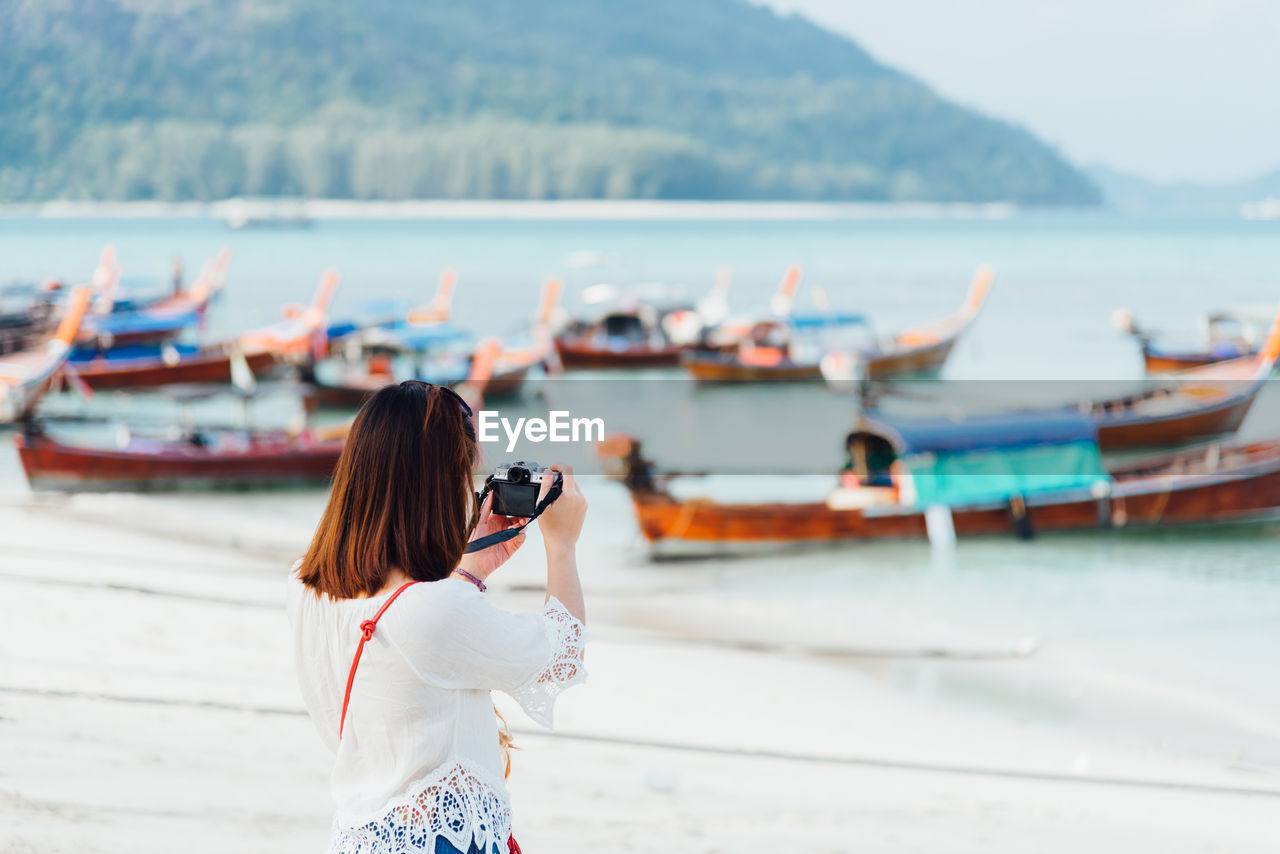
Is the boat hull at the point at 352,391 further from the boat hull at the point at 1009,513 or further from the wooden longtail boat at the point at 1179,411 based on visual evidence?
the wooden longtail boat at the point at 1179,411

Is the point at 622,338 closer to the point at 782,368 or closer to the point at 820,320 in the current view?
the point at 782,368

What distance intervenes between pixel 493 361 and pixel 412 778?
59.8ft

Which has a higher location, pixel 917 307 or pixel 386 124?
pixel 386 124

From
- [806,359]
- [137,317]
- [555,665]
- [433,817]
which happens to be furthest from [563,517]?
[137,317]

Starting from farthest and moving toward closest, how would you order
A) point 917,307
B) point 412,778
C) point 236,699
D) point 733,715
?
point 917,307, point 733,715, point 236,699, point 412,778

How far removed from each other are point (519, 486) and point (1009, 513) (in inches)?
421

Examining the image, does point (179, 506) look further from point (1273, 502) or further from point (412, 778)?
point (412, 778)

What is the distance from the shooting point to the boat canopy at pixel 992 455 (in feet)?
36.8

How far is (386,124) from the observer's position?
4067 inches

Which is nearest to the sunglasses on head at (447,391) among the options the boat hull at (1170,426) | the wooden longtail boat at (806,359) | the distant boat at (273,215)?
the boat hull at (1170,426)

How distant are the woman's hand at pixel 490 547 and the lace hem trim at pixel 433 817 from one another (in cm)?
28

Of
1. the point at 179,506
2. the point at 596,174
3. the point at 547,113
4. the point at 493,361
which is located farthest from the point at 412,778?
the point at 547,113

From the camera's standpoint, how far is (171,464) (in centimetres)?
1355

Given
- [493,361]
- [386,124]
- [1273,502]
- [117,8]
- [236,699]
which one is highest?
[386,124]
